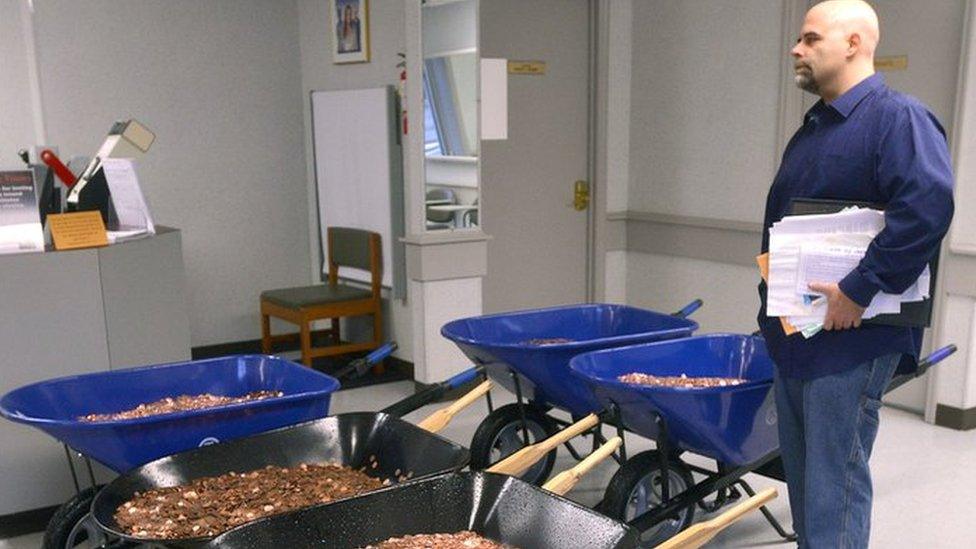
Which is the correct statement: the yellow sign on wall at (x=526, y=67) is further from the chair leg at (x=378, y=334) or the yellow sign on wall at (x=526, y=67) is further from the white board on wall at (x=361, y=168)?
the chair leg at (x=378, y=334)

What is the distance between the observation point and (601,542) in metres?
1.79

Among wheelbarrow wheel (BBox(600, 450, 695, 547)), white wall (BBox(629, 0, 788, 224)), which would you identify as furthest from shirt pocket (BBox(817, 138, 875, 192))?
white wall (BBox(629, 0, 788, 224))

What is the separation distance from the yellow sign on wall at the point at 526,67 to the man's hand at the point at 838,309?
9.80 feet

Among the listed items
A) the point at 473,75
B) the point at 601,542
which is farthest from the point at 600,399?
the point at 473,75

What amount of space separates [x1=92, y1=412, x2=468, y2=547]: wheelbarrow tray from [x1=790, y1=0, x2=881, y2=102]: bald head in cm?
127

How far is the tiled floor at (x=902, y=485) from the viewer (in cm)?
302

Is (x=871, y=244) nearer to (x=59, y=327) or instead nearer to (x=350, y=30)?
(x=59, y=327)

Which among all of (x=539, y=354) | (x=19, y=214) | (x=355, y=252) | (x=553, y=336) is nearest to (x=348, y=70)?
(x=355, y=252)

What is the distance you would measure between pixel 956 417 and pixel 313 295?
334cm

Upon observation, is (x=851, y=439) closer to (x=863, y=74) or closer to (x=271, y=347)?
(x=863, y=74)

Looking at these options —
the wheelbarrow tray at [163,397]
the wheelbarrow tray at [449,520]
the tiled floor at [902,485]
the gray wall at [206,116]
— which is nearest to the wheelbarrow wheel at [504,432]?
the tiled floor at [902,485]

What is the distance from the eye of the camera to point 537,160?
4.98 m

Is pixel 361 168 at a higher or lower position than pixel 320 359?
higher

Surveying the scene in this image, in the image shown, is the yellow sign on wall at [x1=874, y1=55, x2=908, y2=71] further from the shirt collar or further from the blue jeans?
the blue jeans
